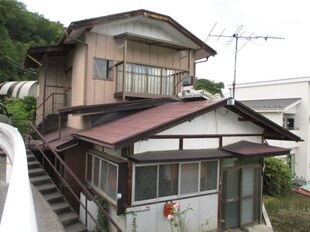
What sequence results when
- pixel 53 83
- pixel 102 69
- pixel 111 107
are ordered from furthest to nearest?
pixel 53 83 → pixel 102 69 → pixel 111 107

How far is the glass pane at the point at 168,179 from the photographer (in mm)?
7489

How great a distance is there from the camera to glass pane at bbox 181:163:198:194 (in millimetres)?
7840

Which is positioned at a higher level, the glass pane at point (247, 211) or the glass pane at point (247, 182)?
the glass pane at point (247, 182)

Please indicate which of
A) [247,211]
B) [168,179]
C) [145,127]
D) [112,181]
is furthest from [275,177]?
[145,127]

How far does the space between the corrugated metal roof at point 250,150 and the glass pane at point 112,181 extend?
345 centimetres

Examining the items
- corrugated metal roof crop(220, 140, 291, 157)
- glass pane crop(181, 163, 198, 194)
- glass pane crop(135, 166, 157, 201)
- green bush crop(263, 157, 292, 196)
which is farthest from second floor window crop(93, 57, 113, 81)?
green bush crop(263, 157, 292, 196)

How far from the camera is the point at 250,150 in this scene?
27.7 ft

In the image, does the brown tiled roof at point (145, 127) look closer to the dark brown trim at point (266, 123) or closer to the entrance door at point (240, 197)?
the dark brown trim at point (266, 123)

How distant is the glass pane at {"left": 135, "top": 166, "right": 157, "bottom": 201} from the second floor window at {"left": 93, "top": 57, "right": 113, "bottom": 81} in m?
4.99

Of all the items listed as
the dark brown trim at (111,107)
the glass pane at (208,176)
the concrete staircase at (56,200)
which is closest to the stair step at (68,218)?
the concrete staircase at (56,200)

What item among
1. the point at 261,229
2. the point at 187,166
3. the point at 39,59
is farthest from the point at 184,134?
the point at 39,59

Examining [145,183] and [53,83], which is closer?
[145,183]

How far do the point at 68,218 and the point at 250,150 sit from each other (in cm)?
Result: 561

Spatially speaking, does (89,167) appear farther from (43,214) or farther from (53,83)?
(53,83)
